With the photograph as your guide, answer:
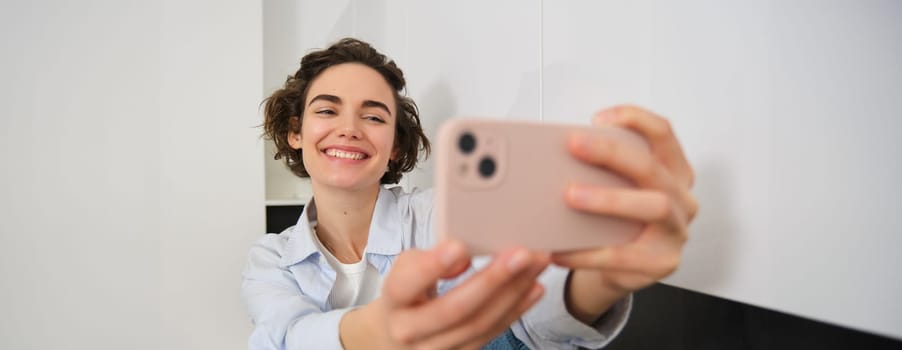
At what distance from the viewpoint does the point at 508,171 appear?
1.19 ft

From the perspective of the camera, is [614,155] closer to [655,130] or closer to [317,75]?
[655,130]

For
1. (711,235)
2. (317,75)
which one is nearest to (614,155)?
(711,235)

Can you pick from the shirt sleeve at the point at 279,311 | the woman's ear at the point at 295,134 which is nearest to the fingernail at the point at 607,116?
the shirt sleeve at the point at 279,311

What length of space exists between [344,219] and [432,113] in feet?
1.38

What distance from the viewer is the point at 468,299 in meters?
0.37

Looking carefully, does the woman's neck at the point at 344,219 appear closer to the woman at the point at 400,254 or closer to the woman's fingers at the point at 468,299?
the woman at the point at 400,254

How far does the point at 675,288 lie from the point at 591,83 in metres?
0.28

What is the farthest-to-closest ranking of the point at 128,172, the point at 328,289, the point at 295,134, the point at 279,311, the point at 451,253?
the point at 128,172 < the point at 295,134 < the point at 328,289 < the point at 279,311 < the point at 451,253

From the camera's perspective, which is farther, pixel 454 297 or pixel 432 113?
pixel 432 113

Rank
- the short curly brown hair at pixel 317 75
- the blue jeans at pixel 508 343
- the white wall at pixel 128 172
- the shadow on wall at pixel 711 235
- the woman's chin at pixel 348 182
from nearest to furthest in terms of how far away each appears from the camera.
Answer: the shadow on wall at pixel 711 235
the blue jeans at pixel 508 343
the woman's chin at pixel 348 182
the short curly brown hair at pixel 317 75
the white wall at pixel 128 172

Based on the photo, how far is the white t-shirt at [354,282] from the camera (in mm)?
985

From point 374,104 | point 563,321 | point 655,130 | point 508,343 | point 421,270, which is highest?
point 374,104

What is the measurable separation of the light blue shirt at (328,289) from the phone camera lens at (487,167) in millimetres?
275

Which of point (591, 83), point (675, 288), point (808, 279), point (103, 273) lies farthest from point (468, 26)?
point (103, 273)
